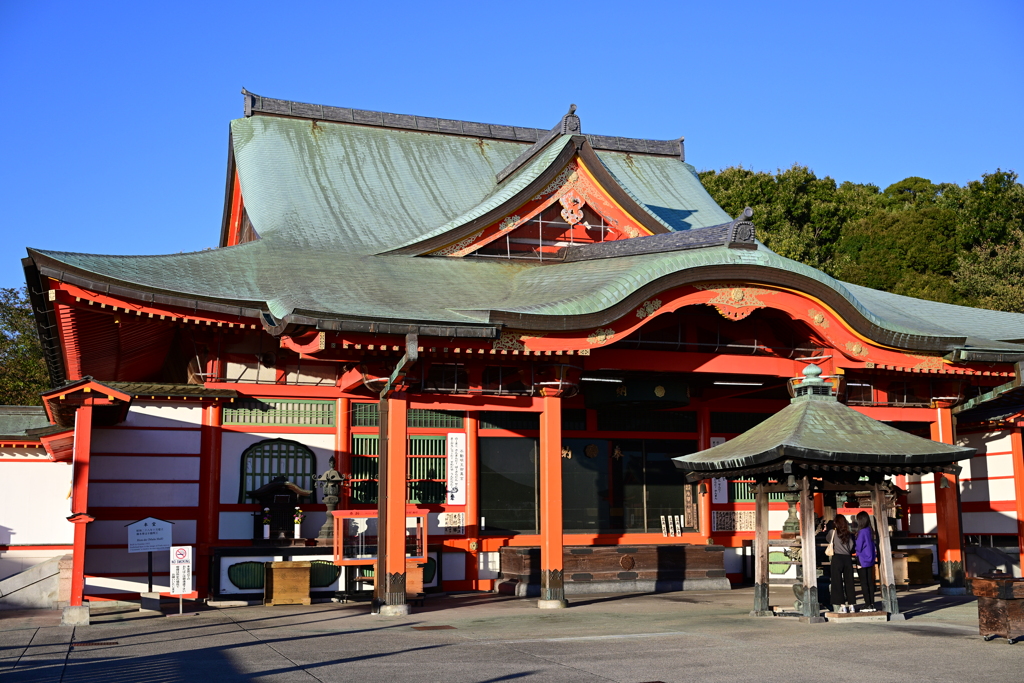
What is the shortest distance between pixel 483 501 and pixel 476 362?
16.5 ft

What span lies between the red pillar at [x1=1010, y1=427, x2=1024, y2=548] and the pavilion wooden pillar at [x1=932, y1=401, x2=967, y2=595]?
3.02 metres

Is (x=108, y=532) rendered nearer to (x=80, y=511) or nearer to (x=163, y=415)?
(x=163, y=415)

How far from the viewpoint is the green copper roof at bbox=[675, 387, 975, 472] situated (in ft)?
45.9

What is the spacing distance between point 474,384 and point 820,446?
19.1 feet

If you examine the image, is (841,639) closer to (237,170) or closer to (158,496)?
(158,496)

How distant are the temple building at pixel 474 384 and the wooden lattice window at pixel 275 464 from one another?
0.04 meters

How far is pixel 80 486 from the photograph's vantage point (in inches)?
625

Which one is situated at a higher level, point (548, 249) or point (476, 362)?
point (548, 249)

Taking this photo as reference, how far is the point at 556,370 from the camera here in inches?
677

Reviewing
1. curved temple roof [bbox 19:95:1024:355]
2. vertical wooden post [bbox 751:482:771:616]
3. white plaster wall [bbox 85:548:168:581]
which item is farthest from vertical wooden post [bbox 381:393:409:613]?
vertical wooden post [bbox 751:482:771:616]

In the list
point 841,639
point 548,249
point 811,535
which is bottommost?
point 841,639

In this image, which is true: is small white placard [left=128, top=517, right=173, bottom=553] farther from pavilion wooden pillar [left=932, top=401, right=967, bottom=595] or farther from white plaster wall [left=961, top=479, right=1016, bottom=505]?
white plaster wall [left=961, top=479, right=1016, bottom=505]

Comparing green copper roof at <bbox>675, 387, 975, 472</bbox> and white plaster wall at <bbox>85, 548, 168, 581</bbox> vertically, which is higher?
green copper roof at <bbox>675, 387, 975, 472</bbox>

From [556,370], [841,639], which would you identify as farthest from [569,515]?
[841,639]
